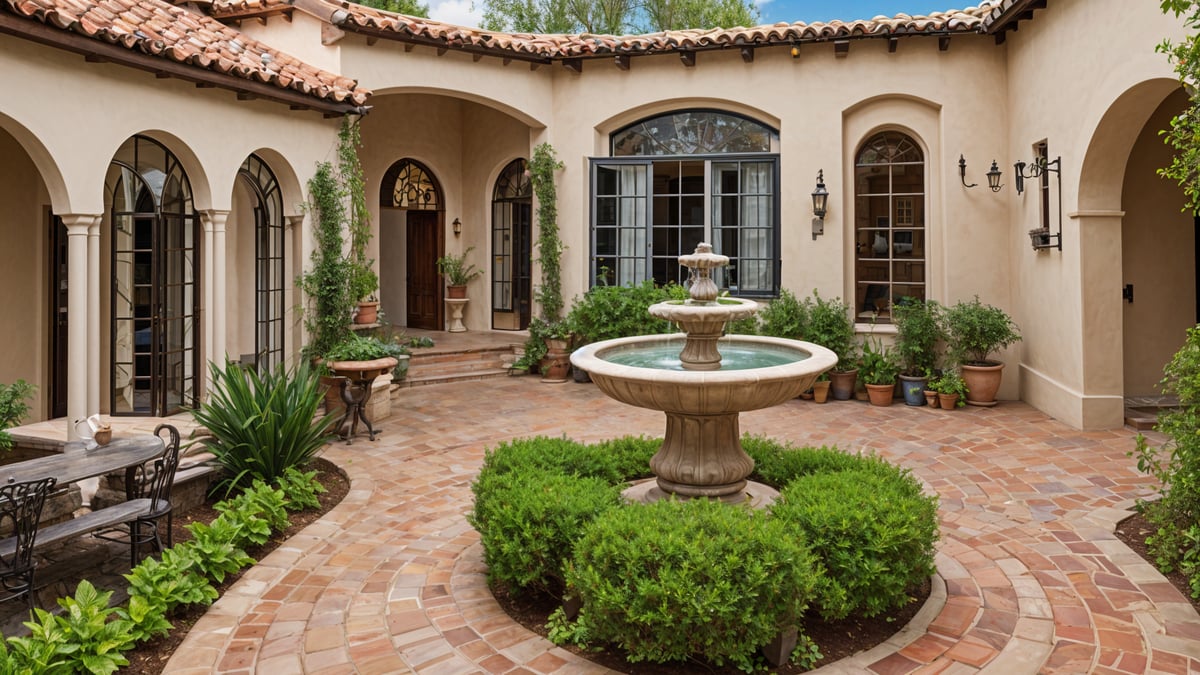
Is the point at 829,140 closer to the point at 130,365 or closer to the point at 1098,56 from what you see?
the point at 1098,56

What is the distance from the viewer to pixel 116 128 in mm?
7289

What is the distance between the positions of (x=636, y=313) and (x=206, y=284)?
18.5ft

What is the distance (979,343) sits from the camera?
1000 centimetres

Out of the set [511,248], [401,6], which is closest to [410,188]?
[511,248]

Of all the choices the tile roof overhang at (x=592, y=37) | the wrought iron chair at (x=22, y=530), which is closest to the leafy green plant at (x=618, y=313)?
the tile roof overhang at (x=592, y=37)

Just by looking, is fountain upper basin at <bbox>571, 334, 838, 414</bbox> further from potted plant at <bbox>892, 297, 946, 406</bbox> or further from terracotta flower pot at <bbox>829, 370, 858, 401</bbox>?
terracotta flower pot at <bbox>829, 370, 858, 401</bbox>

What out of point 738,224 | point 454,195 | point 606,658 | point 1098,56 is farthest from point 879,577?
point 454,195

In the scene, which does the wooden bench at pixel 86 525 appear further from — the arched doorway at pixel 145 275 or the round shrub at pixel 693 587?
the arched doorway at pixel 145 275

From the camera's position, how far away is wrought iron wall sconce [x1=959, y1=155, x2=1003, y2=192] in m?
10.4

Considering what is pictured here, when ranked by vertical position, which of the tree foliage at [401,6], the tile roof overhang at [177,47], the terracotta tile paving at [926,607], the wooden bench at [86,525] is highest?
the tree foliage at [401,6]

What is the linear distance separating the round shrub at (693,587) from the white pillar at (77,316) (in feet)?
17.7

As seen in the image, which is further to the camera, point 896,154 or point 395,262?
point 395,262

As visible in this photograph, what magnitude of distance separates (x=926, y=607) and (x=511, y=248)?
1151 cm

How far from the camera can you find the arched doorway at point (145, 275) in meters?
8.38
